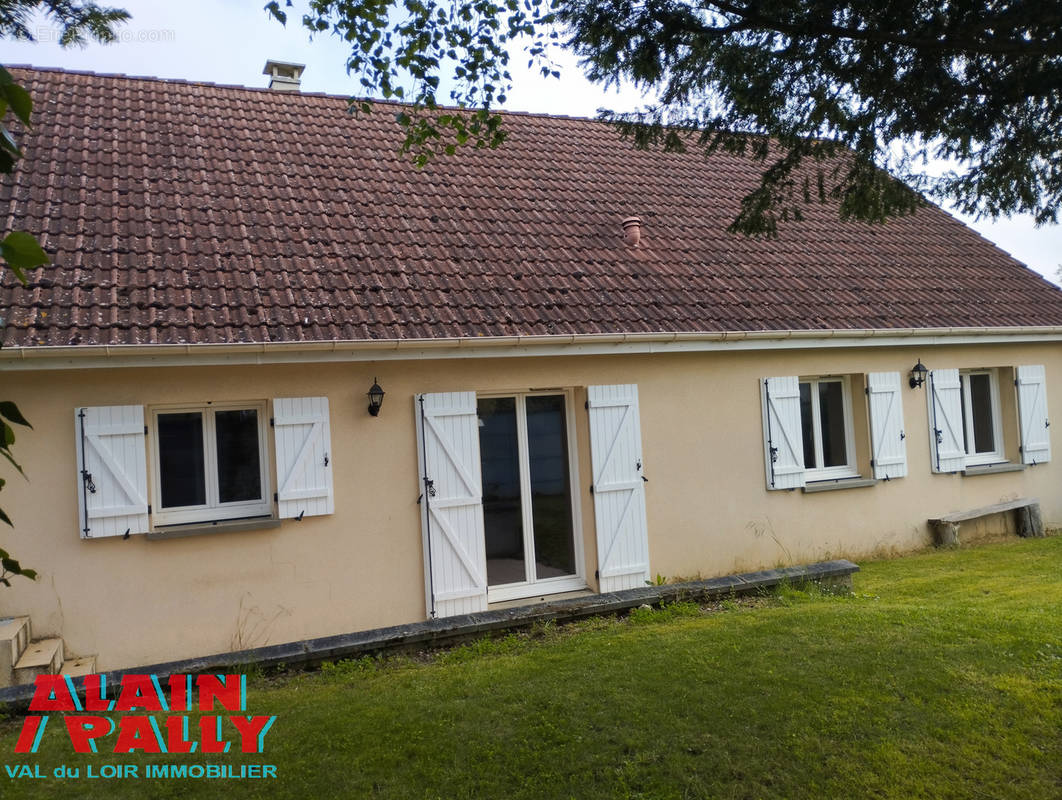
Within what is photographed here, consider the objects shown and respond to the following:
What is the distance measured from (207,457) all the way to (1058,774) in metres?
6.26

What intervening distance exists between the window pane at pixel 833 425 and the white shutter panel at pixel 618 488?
2.79 m

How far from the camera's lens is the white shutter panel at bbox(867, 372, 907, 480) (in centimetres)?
966

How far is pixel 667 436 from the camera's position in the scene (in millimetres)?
8625

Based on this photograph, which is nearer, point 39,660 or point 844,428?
point 39,660

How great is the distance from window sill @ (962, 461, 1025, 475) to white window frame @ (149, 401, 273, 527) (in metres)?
8.24

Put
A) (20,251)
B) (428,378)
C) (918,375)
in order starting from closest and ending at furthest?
(20,251), (428,378), (918,375)

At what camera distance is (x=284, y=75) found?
11773 millimetres

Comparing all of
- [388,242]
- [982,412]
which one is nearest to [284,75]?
[388,242]

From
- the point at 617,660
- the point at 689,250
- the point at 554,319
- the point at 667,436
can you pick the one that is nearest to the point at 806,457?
the point at 667,436

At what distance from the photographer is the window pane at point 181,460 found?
276 inches

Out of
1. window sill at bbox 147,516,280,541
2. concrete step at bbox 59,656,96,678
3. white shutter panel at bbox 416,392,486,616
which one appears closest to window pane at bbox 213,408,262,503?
window sill at bbox 147,516,280,541

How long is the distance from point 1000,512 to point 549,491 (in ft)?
20.2

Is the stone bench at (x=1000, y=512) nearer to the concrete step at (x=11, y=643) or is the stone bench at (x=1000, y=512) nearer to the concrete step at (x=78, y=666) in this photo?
the concrete step at (x=78, y=666)

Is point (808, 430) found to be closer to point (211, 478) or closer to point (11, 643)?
point (211, 478)
